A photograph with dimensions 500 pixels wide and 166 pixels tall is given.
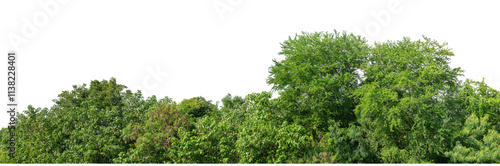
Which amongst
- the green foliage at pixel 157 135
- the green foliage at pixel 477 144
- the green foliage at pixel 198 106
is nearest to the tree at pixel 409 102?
the green foliage at pixel 477 144

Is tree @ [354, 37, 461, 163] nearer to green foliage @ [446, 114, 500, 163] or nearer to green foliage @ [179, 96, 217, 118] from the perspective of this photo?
green foliage @ [446, 114, 500, 163]

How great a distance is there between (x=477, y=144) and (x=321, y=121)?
901 cm

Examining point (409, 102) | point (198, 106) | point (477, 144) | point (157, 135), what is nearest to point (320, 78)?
point (409, 102)

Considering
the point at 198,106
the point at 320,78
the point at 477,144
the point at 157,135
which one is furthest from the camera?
the point at 198,106

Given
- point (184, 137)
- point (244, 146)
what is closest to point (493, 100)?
point (244, 146)

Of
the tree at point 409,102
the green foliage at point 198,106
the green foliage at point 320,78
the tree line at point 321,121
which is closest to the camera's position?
the tree line at point 321,121

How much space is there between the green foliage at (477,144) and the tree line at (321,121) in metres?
0.06

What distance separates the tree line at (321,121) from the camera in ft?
66.0

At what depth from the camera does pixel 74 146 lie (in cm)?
2309

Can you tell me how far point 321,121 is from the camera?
2538 centimetres

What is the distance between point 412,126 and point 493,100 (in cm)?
574

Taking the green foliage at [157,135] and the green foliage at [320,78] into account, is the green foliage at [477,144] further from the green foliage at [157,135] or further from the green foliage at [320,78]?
the green foliage at [157,135]

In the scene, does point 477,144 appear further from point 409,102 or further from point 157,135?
point 157,135

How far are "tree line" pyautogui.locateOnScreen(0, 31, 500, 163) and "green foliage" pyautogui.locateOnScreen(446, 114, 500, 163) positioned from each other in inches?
2.2
